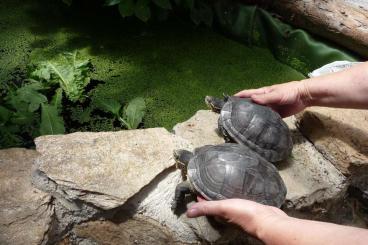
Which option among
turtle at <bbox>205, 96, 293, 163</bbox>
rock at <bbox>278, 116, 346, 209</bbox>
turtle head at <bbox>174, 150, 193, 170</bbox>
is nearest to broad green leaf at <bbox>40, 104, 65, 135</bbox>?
turtle head at <bbox>174, 150, 193, 170</bbox>

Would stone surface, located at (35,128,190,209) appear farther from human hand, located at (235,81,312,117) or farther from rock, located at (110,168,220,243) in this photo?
human hand, located at (235,81,312,117)

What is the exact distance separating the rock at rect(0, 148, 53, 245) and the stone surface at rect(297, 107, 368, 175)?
122cm

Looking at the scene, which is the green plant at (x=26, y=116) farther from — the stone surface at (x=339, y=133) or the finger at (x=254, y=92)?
the stone surface at (x=339, y=133)

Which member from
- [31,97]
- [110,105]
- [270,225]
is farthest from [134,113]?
[270,225]

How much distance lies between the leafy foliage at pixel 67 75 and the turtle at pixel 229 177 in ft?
3.03

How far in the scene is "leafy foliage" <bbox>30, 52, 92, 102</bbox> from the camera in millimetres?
2229

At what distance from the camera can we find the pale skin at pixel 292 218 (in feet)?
3.56

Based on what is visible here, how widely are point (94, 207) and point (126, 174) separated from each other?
177mm

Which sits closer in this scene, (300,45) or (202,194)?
(202,194)

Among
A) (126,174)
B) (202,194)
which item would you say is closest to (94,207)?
(126,174)

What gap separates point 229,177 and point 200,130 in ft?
1.39

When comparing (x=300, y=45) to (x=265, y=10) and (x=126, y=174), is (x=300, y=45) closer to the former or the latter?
(x=265, y=10)

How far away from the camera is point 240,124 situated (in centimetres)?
174

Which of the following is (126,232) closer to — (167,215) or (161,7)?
(167,215)
